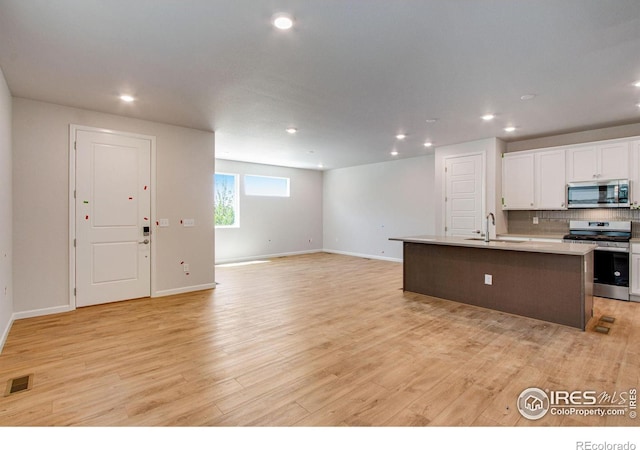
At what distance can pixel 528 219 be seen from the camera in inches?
244

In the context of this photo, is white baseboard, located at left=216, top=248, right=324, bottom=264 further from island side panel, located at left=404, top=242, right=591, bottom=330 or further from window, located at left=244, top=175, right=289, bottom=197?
island side panel, located at left=404, top=242, right=591, bottom=330

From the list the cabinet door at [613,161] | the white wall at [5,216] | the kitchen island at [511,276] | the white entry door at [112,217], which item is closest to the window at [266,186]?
the white entry door at [112,217]

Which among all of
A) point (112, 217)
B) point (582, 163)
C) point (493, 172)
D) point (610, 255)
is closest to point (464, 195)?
point (493, 172)

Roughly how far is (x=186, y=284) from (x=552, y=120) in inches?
245

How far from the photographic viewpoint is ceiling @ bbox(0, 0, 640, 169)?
2.29 meters

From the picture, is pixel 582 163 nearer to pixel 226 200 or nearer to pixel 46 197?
pixel 226 200

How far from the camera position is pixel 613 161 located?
4.97 metres

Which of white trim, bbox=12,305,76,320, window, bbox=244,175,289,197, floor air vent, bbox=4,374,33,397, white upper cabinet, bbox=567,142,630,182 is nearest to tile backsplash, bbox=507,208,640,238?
white upper cabinet, bbox=567,142,630,182

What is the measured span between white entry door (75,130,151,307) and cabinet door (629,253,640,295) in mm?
7025

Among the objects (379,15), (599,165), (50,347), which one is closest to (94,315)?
(50,347)

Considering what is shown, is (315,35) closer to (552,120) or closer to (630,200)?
(552,120)

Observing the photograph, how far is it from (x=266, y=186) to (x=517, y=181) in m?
6.19
